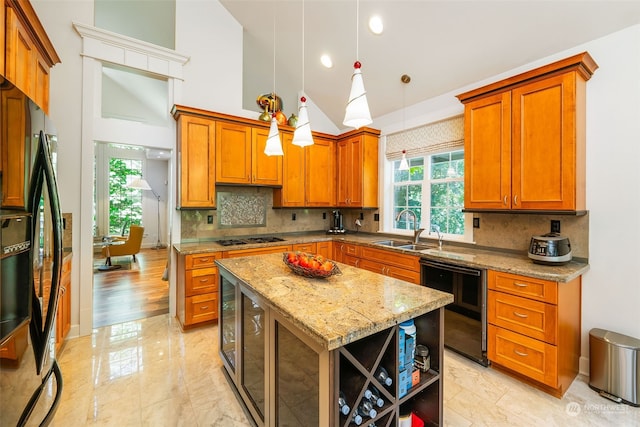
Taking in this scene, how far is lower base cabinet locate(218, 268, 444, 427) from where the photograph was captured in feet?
3.59

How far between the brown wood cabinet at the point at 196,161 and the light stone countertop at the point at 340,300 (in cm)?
159

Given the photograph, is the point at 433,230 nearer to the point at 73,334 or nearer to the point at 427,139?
the point at 427,139

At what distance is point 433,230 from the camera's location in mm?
3467

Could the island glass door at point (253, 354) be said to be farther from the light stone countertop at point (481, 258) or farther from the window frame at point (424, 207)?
the window frame at point (424, 207)

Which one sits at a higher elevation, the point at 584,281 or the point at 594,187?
the point at 594,187

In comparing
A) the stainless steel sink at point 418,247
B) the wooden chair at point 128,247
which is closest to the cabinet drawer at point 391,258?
the stainless steel sink at point 418,247

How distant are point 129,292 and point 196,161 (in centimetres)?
247

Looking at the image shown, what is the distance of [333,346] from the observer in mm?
963

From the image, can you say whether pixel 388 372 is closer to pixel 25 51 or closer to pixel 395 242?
pixel 395 242

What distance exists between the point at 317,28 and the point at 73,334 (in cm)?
438

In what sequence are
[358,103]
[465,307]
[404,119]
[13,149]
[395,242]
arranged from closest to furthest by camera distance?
[13,149] < [358,103] < [465,307] < [395,242] < [404,119]

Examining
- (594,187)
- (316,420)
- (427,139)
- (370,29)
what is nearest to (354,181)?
(427,139)

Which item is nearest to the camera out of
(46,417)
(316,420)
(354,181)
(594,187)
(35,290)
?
(35,290)

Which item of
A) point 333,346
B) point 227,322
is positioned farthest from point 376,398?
point 227,322
